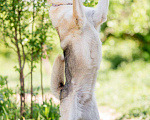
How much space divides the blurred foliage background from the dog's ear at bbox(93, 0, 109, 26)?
3.77 feet

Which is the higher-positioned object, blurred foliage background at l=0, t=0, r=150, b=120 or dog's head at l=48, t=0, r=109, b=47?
dog's head at l=48, t=0, r=109, b=47

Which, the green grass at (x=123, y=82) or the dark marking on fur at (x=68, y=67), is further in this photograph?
the green grass at (x=123, y=82)

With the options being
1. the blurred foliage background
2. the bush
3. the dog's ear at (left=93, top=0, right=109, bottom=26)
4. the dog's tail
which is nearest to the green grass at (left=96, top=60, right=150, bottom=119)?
the blurred foliage background

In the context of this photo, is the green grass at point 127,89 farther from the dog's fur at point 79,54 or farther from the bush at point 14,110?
the dog's fur at point 79,54

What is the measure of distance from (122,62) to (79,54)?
11191 mm

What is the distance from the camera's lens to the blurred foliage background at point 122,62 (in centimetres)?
664

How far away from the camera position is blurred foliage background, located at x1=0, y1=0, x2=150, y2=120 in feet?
21.8

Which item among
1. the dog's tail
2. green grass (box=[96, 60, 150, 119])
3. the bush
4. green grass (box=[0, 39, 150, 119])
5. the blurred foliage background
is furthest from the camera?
green grass (box=[0, 39, 150, 119])

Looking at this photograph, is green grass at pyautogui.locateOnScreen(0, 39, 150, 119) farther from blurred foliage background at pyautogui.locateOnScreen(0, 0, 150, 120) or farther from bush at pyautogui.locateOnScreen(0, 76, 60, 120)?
bush at pyautogui.locateOnScreen(0, 76, 60, 120)

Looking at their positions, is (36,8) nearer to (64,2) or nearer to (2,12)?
(2,12)

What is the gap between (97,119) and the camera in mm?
3322

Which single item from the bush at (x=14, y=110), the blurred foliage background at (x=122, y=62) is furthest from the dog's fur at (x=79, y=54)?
the bush at (x=14, y=110)

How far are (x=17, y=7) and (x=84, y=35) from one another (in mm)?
1876

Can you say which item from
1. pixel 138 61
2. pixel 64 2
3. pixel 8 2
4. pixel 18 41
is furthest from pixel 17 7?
pixel 138 61
